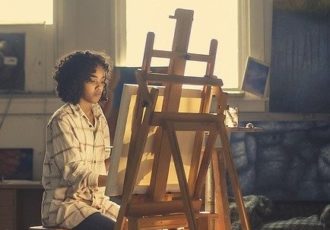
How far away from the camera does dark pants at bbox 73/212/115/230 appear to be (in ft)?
11.4

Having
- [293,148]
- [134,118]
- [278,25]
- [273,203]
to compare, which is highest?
[278,25]

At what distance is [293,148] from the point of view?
5727 millimetres

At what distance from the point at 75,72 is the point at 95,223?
661 mm

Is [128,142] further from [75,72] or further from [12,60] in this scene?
[12,60]

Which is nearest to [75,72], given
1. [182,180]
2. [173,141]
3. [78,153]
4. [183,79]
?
[78,153]

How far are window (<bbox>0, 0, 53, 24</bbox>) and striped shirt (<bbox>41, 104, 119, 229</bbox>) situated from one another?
250 cm

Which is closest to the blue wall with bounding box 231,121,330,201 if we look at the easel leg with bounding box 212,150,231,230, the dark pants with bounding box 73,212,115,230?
the easel leg with bounding box 212,150,231,230

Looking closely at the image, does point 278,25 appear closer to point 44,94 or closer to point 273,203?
point 273,203

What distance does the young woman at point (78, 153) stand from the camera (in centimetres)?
347

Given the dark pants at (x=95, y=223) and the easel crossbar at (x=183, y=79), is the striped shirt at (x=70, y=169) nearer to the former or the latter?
the dark pants at (x=95, y=223)

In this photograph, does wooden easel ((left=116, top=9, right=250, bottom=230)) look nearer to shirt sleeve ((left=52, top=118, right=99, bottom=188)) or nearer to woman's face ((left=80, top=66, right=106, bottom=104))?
shirt sleeve ((left=52, top=118, right=99, bottom=188))

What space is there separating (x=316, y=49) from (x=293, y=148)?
0.70 metres

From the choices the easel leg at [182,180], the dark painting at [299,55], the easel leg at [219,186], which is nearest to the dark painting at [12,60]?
the dark painting at [299,55]

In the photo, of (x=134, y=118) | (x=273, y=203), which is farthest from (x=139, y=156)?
(x=273, y=203)
